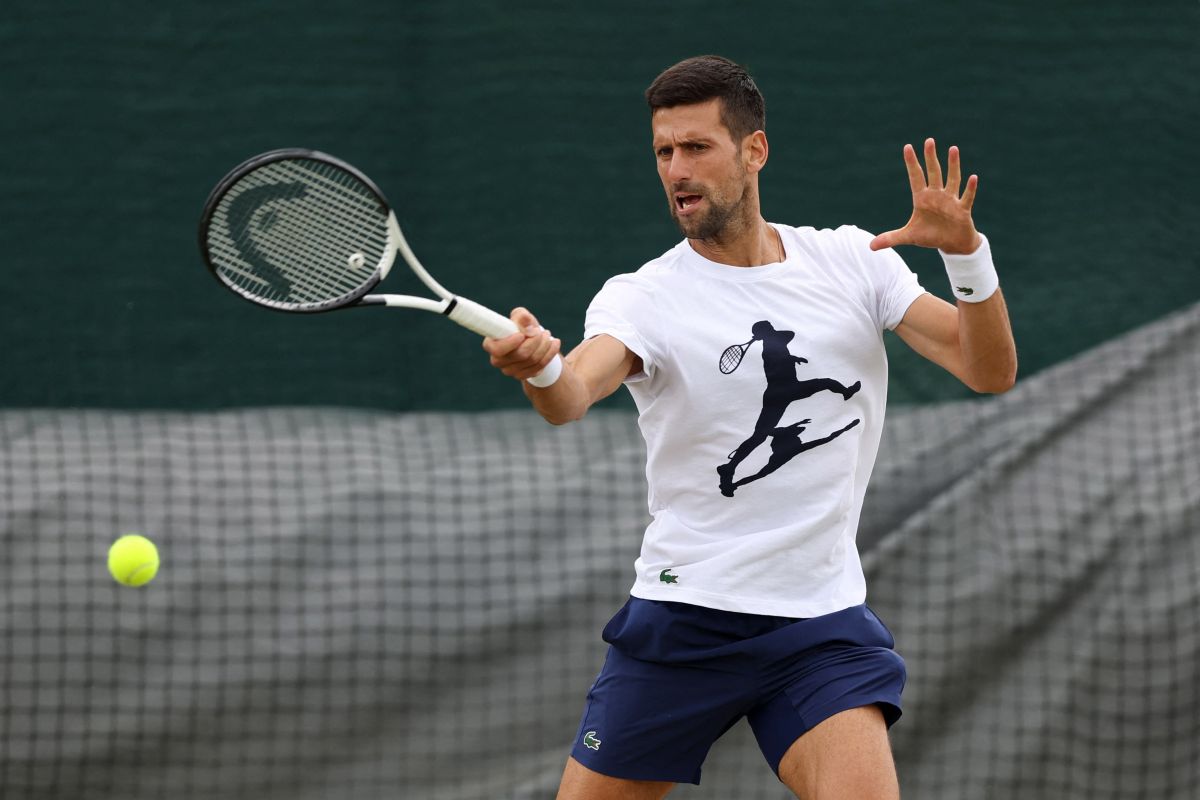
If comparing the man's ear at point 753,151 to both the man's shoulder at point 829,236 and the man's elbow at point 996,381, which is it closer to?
the man's shoulder at point 829,236

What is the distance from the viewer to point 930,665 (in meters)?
4.62

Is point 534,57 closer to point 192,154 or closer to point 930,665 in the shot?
point 192,154

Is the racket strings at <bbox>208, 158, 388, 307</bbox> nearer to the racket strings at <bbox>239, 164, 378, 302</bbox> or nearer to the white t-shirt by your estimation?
the racket strings at <bbox>239, 164, 378, 302</bbox>

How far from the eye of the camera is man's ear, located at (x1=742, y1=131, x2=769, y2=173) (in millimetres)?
2969

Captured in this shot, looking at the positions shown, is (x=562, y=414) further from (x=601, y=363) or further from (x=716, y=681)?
(x=716, y=681)

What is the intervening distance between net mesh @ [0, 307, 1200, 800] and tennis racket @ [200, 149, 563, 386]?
1941 millimetres

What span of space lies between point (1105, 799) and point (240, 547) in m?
2.75

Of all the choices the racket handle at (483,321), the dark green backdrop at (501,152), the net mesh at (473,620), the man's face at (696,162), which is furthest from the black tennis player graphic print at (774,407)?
the dark green backdrop at (501,152)

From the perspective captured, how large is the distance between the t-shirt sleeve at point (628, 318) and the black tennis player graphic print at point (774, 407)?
15 cm

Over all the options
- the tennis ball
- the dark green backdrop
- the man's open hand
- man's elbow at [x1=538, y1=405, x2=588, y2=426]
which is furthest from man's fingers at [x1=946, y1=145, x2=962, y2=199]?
the tennis ball

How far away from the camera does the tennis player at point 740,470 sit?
281 cm

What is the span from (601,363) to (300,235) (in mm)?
617

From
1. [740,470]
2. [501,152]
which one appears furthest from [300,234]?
[501,152]

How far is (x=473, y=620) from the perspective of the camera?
465cm
